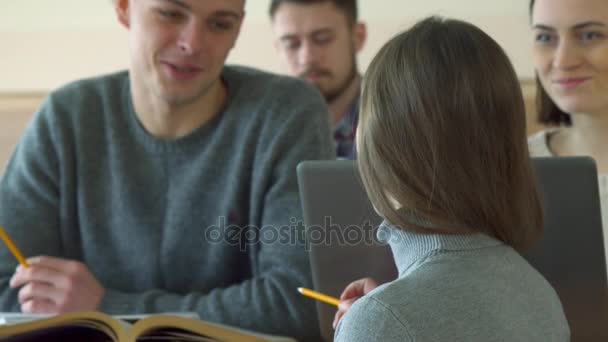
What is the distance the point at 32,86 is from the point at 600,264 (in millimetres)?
2276

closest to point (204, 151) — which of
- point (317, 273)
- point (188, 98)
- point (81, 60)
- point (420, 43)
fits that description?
point (188, 98)

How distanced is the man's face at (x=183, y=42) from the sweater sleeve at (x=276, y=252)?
6.2 inches

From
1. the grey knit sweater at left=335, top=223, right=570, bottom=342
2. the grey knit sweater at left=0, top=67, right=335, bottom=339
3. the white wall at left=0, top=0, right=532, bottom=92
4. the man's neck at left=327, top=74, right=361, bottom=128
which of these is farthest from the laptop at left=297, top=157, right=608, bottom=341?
the white wall at left=0, top=0, right=532, bottom=92

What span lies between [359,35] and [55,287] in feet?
5.28

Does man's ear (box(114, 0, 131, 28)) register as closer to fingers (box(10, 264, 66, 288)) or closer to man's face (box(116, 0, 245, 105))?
man's face (box(116, 0, 245, 105))

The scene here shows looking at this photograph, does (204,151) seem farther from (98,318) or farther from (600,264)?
(600,264)

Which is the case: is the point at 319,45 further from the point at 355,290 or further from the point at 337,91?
the point at 355,290

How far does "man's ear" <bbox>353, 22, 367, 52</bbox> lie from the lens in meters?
2.53

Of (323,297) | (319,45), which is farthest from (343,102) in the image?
(323,297)

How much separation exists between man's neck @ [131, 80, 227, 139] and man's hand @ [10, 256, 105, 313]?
0.36 metres

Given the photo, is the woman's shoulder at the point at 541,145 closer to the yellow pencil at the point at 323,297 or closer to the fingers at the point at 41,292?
the yellow pencil at the point at 323,297

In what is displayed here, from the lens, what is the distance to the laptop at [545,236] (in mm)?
890

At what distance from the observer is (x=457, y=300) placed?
715 millimetres

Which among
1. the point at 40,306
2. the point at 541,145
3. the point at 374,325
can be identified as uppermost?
the point at 374,325
